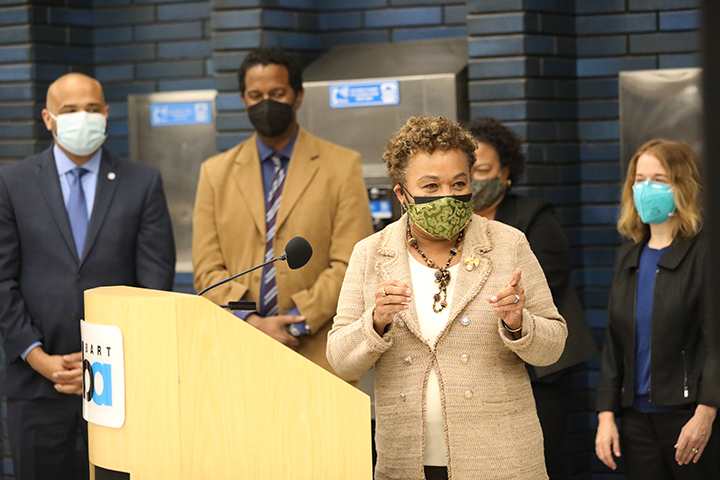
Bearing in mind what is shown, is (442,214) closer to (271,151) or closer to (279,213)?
(279,213)

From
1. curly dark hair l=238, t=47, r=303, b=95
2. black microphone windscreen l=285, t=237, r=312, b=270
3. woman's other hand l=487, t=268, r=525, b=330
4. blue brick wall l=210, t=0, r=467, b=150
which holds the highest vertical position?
blue brick wall l=210, t=0, r=467, b=150

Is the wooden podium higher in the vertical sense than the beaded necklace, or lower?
lower

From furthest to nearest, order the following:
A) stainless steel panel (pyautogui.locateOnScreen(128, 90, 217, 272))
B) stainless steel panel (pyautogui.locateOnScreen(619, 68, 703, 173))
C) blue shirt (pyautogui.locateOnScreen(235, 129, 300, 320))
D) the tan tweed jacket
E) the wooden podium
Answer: stainless steel panel (pyautogui.locateOnScreen(128, 90, 217, 272))
stainless steel panel (pyautogui.locateOnScreen(619, 68, 703, 173))
blue shirt (pyautogui.locateOnScreen(235, 129, 300, 320))
the tan tweed jacket
the wooden podium

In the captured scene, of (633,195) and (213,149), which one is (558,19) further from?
(213,149)

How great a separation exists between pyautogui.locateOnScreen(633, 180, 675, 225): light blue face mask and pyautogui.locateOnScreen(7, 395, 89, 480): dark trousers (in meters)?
2.25

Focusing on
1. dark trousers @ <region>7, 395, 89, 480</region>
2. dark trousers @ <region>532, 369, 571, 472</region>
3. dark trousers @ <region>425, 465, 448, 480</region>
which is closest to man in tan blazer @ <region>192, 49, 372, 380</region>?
dark trousers @ <region>7, 395, 89, 480</region>

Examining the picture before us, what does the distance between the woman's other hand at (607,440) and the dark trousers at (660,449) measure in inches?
1.5

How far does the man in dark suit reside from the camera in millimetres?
3607

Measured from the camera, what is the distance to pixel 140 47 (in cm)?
568

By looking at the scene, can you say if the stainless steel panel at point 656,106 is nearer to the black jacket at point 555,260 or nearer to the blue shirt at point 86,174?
the black jacket at point 555,260

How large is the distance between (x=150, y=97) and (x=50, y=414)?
2.50 m

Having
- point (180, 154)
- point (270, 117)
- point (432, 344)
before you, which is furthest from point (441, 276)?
point (180, 154)

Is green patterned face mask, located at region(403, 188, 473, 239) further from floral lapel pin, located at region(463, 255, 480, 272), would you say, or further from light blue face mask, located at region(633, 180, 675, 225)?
light blue face mask, located at region(633, 180, 675, 225)

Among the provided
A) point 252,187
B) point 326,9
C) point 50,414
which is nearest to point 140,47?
point 326,9
